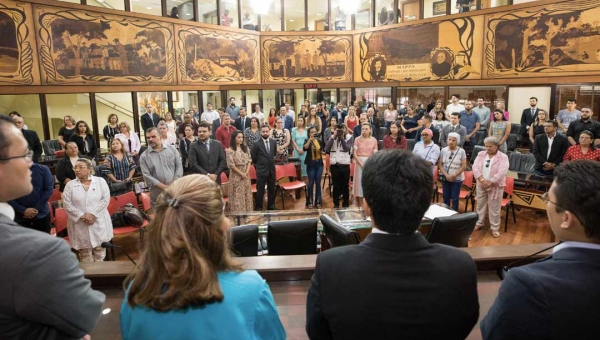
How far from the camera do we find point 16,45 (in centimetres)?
905

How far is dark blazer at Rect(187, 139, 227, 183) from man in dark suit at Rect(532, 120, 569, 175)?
539cm

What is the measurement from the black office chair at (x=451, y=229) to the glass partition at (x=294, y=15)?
487 inches

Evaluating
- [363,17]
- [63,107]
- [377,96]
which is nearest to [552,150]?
[377,96]

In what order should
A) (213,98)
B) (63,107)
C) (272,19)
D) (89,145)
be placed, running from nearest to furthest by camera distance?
(89,145)
(63,107)
(213,98)
(272,19)

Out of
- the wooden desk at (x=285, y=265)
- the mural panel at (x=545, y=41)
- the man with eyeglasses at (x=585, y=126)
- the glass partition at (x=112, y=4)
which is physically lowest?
the wooden desk at (x=285, y=265)

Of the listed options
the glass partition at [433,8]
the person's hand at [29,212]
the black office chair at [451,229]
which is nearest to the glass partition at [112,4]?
the person's hand at [29,212]

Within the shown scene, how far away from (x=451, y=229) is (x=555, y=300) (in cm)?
249

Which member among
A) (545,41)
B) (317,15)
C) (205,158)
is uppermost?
(317,15)

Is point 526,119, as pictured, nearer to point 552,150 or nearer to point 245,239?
point 552,150

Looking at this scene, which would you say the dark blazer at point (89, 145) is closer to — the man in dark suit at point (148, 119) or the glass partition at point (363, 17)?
the man in dark suit at point (148, 119)

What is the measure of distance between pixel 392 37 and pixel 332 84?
2.57m

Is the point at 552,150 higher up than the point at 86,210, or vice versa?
the point at 552,150

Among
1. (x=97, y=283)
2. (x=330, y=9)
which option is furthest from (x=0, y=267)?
(x=330, y=9)

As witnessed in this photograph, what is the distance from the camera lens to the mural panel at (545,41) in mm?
9648
